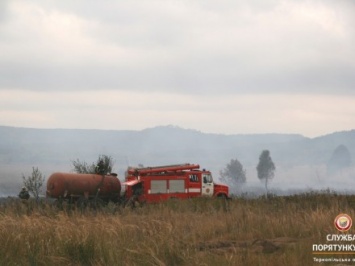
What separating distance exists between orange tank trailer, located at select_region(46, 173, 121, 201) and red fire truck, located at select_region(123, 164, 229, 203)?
1.64 meters

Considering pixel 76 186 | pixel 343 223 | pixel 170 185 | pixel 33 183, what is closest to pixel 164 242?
pixel 343 223

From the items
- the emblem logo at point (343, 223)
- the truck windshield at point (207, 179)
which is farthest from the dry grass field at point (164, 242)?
the truck windshield at point (207, 179)

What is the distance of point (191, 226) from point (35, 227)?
391 centimetres

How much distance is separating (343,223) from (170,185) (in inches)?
807

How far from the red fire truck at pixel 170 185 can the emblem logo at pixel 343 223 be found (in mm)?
19664

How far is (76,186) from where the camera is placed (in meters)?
30.8

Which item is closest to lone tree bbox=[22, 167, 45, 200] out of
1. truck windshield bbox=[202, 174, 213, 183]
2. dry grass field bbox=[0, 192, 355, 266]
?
truck windshield bbox=[202, 174, 213, 183]

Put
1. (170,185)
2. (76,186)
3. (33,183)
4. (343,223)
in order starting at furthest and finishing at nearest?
1. (33,183)
2. (170,185)
3. (76,186)
4. (343,223)

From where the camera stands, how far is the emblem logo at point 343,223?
40.0 ft

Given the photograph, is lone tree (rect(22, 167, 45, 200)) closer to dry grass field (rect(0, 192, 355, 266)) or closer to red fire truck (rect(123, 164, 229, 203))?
red fire truck (rect(123, 164, 229, 203))

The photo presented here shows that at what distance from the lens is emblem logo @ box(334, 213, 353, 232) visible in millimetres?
12205

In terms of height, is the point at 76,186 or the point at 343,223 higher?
the point at 76,186

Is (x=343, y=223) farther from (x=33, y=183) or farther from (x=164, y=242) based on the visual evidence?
(x=33, y=183)

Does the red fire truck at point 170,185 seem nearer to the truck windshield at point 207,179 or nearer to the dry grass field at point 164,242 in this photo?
the truck windshield at point 207,179
